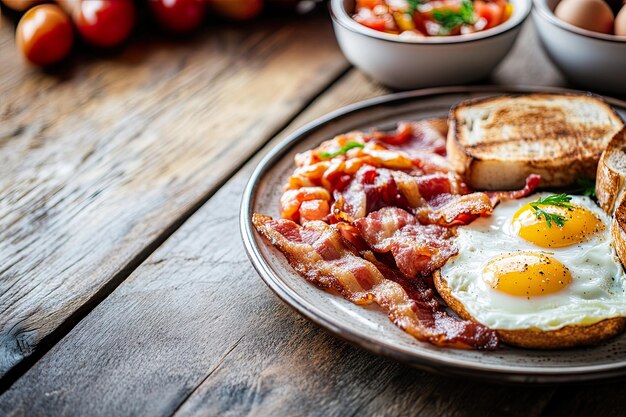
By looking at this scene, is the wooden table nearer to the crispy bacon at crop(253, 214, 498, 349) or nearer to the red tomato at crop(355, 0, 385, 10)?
the crispy bacon at crop(253, 214, 498, 349)

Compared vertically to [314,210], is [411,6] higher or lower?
higher

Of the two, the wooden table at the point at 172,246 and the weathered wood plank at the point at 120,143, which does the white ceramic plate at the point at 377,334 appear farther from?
the weathered wood plank at the point at 120,143

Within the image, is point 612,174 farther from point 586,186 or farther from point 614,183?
point 586,186

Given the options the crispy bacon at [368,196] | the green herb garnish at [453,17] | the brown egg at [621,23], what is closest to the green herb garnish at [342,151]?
the crispy bacon at [368,196]

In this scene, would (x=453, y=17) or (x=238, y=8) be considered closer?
(x=453, y=17)

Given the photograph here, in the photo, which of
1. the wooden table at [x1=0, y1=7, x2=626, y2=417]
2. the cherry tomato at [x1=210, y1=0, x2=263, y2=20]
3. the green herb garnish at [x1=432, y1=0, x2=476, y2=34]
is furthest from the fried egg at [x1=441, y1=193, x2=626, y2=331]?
the cherry tomato at [x1=210, y1=0, x2=263, y2=20]

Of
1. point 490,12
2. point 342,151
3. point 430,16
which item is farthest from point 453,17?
point 342,151

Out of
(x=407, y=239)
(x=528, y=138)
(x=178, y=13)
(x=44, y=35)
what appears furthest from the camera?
(x=178, y=13)
